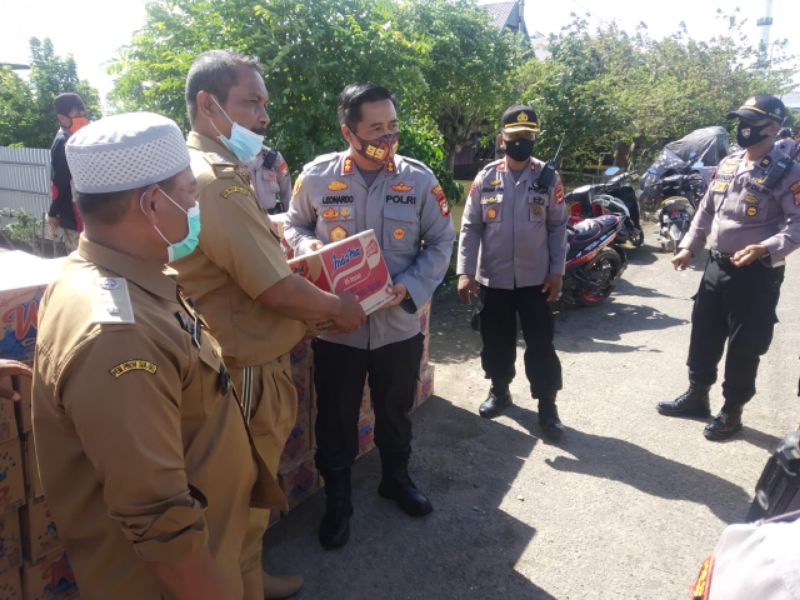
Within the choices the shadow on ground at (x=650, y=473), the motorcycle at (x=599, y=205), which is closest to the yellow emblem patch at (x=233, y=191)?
the shadow on ground at (x=650, y=473)

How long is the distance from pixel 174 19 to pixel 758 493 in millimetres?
5193

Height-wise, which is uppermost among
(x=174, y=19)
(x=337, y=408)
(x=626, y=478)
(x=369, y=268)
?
(x=174, y=19)

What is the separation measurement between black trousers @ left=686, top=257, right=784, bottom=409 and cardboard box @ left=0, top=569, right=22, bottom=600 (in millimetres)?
3866

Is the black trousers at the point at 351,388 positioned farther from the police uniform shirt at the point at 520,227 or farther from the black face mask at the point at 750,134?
the black face mask at the point at 750,134

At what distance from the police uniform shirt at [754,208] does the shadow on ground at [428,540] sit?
1857 mm

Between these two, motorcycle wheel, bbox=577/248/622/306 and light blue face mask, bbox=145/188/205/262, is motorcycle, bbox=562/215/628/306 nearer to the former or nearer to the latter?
motorcycle wheel, bbox=577/248/622/306

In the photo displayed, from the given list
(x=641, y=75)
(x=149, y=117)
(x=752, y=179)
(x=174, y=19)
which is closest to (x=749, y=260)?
(x=752, y=179)

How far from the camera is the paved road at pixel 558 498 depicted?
266 cm

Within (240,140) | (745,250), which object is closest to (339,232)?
(240,140)

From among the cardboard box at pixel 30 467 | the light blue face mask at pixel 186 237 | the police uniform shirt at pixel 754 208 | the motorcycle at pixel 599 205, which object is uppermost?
the light blue face mask at pixel 186 237

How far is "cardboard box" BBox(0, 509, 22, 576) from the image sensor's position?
6.32 ft

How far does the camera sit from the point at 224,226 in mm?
1914

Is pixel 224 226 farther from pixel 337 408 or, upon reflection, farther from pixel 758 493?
pixel 758 493

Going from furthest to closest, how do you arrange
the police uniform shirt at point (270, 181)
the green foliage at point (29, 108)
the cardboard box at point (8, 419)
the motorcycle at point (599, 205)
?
the green foliage at point (29, 108), the motorcycle at point (599, 205), the police uniform shirt at point (270, 181), the cardboard box at point (8, 419)
